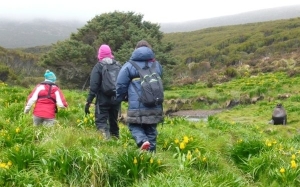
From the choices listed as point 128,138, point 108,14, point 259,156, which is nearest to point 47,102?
point 128,138

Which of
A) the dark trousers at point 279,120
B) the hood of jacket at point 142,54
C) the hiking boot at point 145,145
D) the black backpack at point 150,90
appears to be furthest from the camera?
the dark trousers at point 279,120

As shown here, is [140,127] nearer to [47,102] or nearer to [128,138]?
[128,138]

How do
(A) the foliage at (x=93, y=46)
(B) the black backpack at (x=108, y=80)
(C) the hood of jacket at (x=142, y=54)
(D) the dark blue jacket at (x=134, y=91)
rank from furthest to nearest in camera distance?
1. (A) the foliage at (x=93, y=46)
2. (B) the black backpack at (x=108, y=80)
3. (C) the hood of jacket at (x=142, y=54)
4. (D) the dark blue jacket at (x=134, y=91)

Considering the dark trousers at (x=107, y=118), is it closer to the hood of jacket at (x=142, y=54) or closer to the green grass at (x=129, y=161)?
the green grass at (x=129, y=161)

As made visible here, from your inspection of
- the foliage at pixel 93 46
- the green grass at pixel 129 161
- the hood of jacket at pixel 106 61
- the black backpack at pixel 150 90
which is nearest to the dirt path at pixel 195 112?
the foliage at pixel 93 46

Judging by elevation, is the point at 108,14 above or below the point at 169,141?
above

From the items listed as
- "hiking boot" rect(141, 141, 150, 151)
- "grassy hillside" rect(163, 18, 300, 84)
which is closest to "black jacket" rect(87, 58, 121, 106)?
"hiking boot" rect(141, 141, 150, 151)

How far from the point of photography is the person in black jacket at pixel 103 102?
7555 millimetres

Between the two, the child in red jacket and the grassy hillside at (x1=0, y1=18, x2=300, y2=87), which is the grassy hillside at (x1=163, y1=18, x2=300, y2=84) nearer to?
the grassy hillside at (x1=0, y1=18, x2=300, y2=87)

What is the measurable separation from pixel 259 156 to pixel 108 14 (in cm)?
2724

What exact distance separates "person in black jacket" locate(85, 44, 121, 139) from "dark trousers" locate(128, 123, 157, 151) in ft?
4.40

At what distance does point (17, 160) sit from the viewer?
512cm

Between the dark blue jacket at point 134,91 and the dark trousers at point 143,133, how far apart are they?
0.70 ft

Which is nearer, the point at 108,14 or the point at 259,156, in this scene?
the point at 259,156
